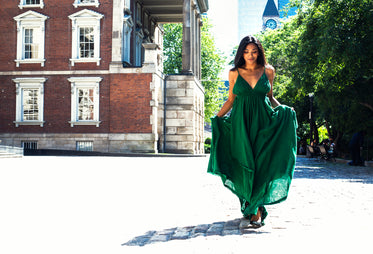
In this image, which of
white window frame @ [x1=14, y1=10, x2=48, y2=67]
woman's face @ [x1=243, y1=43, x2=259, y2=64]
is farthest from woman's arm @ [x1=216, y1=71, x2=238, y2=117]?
white window frame @ [x1=14, y1=10, x2=48, y2=67]

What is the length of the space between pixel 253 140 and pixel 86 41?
25.9 m

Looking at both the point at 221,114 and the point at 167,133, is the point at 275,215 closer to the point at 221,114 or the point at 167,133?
the point at 221,114

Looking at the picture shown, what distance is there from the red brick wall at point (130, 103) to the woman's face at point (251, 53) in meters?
23.2

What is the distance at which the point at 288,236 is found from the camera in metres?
4.57

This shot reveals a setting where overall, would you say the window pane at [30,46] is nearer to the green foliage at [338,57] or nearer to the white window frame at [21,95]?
the white window frame at [21,95]

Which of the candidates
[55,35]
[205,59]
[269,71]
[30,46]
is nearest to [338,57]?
[269,71]

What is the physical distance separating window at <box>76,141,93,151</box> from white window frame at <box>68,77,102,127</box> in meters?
1.14

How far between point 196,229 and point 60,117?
25.6m

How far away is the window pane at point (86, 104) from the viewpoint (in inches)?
1157

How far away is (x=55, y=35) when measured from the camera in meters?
29.9

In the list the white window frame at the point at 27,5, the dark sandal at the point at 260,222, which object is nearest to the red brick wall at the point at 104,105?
the white window frame at the point at 27,5

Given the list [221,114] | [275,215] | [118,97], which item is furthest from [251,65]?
[118,97]

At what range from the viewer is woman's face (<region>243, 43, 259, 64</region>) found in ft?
17.9

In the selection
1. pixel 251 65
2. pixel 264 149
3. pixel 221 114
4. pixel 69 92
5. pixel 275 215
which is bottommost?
pixel 275 215
